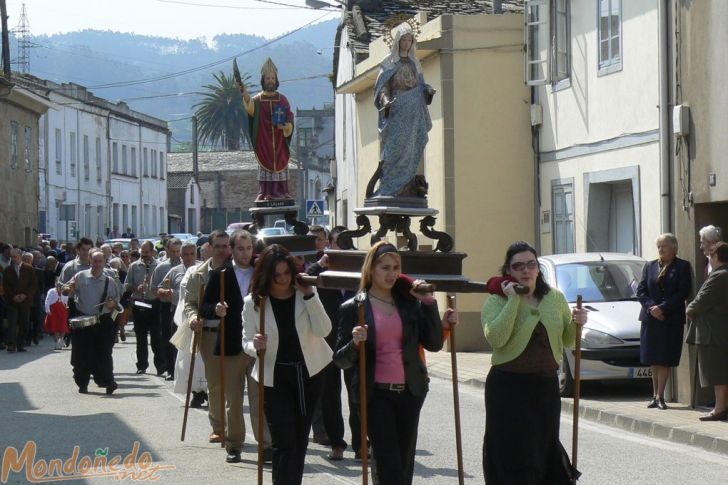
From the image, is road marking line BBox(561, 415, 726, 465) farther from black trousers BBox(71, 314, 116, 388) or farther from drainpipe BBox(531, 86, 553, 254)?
drainpipe BBox(531, 86, 553, 254)

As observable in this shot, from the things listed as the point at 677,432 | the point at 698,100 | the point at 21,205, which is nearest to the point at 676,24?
the point at 698,100

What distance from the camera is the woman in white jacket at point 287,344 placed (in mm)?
9547

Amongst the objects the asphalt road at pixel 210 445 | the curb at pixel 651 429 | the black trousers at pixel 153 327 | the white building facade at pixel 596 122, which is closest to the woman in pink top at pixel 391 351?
the asphalt road at pixel 210 445

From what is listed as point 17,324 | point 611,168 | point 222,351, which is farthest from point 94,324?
point 17,324

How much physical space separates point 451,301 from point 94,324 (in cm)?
1010

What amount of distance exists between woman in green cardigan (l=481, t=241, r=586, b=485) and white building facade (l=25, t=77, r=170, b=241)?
3635 cm

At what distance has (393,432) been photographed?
29.2 feet

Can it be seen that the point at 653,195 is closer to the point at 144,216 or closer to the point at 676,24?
the point at 676,24

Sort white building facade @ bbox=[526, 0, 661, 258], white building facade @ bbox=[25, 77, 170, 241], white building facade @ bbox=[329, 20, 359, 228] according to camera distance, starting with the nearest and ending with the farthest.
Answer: white building facade @ bbox=[526, 0, 661, 258] → white building facade @ bbox=[329, 20, 359, 228] → white building facade @ bbox=[25, 77, 170, 241]

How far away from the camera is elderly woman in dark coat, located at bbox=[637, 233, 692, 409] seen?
15.8 m

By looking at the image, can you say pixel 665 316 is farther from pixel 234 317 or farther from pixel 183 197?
pixel 183 197

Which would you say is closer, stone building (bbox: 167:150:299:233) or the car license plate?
the car license plate

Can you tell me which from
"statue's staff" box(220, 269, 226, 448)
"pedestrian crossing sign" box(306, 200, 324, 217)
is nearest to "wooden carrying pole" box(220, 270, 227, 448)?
"statue's staff" box(220, 269, 226, 448)

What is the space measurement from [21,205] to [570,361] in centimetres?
2826
